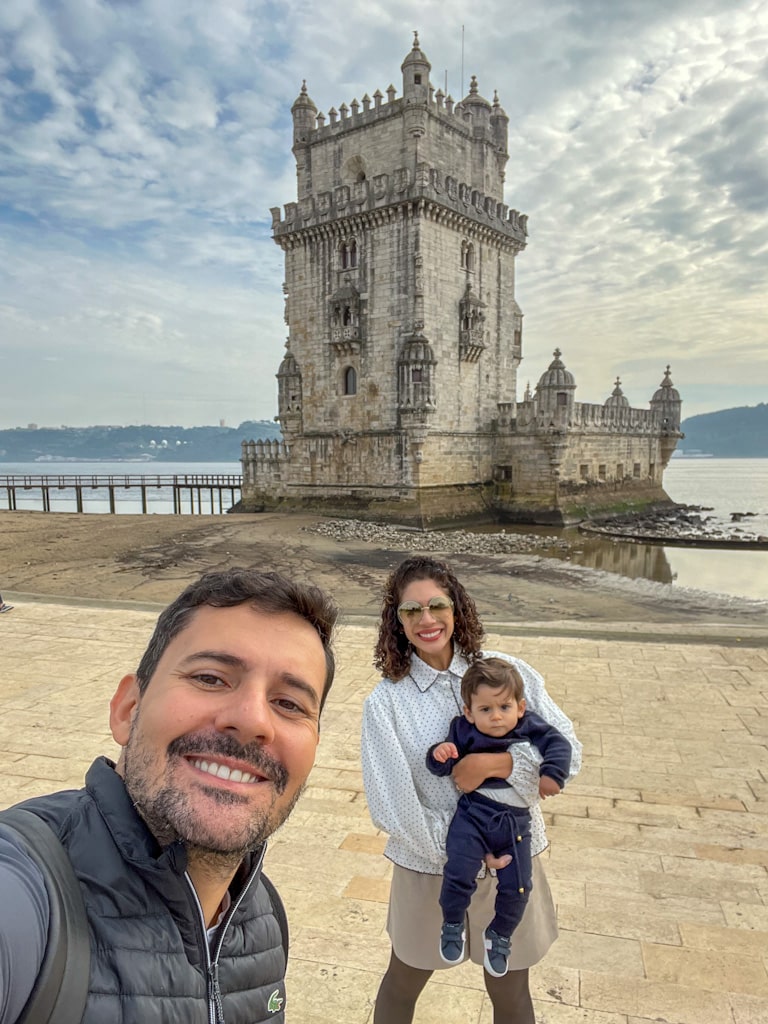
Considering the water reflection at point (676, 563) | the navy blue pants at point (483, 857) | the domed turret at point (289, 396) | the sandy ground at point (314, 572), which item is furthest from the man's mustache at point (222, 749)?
the domed turret at point (289, 396)

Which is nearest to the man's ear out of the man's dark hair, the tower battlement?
the man's dark hair

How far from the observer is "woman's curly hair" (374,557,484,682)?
8.50ft

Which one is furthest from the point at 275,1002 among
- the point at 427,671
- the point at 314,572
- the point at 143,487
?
the point at 143,487

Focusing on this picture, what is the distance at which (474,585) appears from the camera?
1662 cm

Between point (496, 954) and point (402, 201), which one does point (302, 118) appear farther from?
point (496, 954)

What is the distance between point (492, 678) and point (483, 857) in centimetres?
64

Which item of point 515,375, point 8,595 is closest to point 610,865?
point 8,595

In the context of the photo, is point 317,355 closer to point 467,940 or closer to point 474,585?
point 474,585

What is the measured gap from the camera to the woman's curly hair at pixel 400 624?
2.59 metres

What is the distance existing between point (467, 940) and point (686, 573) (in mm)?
20270

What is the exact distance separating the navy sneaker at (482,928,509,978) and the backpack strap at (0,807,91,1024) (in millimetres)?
1697

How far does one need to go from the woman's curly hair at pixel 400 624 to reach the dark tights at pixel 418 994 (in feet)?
3.57

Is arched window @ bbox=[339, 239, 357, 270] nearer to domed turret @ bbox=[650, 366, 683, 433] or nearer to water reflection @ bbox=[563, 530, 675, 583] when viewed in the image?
water reflection @ bbox=[563, 530, 675, 583]

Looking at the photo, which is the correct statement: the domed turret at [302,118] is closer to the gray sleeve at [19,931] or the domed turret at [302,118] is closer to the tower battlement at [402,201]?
the tower battlement at [402,201]
